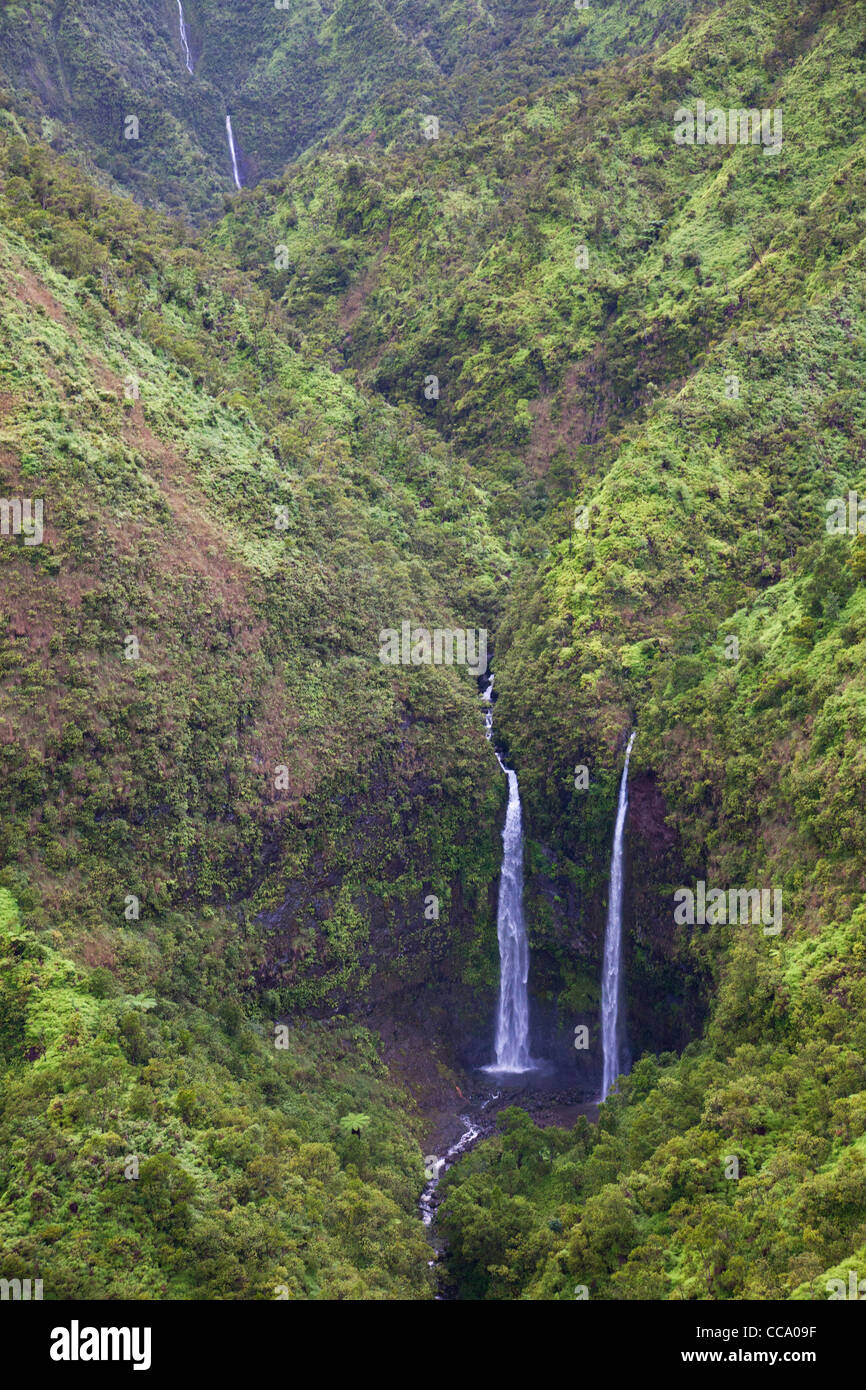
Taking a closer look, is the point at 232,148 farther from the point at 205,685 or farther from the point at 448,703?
the point at 205,685

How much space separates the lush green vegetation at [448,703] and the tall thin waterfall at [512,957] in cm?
50

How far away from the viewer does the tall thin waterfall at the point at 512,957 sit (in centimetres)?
3362

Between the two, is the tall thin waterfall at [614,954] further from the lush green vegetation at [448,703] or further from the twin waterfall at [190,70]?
the twin waterfall at [190,70]

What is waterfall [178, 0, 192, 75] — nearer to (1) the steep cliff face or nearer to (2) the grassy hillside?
(2) the grassy hillside

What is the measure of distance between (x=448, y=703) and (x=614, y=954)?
8.67 m

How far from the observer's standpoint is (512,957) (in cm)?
3409

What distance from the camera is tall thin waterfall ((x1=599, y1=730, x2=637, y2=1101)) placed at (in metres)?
31.9

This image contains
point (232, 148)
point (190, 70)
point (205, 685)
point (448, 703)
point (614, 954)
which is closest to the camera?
point (205, 685)

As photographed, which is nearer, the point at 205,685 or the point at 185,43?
the point at 205,685

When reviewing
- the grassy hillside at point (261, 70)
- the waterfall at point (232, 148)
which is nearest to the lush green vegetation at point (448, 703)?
Result: the grassy hillside at point (261, 70)

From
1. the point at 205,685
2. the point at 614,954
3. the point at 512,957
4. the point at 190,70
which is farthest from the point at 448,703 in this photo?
the point at 190,70

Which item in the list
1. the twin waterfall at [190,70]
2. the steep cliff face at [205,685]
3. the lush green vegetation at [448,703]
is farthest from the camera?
the twin waterfall at [190,70]

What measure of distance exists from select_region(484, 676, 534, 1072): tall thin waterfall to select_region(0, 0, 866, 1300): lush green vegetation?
0.50m

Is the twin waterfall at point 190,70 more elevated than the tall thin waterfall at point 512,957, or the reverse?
the twin waterfall at point 190,70
